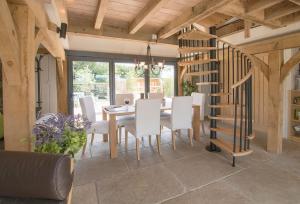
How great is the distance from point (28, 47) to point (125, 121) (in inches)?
89.7

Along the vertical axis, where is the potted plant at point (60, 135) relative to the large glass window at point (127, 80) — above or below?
below

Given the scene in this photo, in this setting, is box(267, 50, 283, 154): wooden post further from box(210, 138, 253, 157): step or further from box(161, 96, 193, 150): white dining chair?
box(161, 96, 193, 150): white dining chair

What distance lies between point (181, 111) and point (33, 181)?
2.66 meters

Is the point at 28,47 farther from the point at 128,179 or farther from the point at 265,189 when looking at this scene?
the point at 265,189

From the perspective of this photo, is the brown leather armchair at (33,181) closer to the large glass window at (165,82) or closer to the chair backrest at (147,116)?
the chair backrest at (147,116)

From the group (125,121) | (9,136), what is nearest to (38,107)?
(125,121)

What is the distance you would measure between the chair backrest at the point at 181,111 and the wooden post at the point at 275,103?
56.9 inches

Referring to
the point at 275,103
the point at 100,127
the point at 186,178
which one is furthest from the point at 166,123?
the point at 275,103

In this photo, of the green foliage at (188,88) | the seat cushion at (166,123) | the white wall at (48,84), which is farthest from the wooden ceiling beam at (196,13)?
the white wall at (48,84)

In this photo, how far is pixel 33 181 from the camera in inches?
48.7

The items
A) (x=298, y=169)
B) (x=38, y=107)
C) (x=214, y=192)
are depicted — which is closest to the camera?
(x=214, y=192)

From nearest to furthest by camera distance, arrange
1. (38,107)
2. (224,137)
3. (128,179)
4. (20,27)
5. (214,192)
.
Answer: (20,27) < (214,192) < (128,179) < (224,137) < (38,107)

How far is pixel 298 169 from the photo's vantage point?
103 inches

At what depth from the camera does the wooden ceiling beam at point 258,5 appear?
8.18 ft
